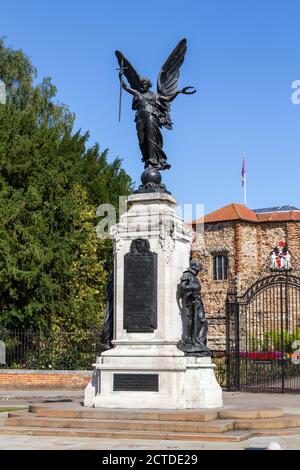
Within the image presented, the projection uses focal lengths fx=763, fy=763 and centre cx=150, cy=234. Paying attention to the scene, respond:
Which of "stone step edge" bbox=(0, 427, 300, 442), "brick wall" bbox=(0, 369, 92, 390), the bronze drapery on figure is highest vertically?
the bronze drapery on figure

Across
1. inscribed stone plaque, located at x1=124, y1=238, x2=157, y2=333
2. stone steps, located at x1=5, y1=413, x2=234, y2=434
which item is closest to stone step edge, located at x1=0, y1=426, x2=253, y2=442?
stone steps, located at x1=5, y1=413, x2=234, y2=434

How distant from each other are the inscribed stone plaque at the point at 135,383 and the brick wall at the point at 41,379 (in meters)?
12.8

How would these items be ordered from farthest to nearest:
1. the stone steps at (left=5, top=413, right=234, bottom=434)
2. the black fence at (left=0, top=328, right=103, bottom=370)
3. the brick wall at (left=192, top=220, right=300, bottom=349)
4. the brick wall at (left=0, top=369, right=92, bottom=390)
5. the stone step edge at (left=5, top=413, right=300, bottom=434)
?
the brick wall at (left=192, top=220, right=300, bottom=349) → the black fence at (left=0, top=328, right=103, bottom=370) → the brick wall at (left=0, top=369, right=92, bottom=390) → the stone step edge at (left=5, top=413, right=300, bottom=434) → the stone steps at (left=5, top=413, right=234, bottom=434)

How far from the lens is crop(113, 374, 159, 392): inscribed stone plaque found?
13.9 m

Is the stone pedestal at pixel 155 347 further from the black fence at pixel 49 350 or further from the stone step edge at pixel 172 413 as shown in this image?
the black fence at pixel 49 350

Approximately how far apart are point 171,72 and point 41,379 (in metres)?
14.3

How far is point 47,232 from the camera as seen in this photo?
32.2m

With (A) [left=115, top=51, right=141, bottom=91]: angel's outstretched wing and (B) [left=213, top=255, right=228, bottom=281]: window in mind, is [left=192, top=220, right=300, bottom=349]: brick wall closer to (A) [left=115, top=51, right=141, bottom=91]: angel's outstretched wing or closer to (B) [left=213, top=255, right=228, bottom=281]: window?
(B) [left=213, top=255, right=228, bottom=281]: window

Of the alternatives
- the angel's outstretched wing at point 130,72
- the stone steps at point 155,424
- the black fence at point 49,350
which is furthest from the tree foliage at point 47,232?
the stone steps at point 155,424

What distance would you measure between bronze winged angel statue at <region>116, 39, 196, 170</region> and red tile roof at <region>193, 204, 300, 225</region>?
4654 cm

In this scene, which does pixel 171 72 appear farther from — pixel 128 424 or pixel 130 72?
pixel 128 424

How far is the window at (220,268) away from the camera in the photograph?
62.2 metres

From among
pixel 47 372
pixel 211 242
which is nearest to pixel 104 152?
pixel 47 372

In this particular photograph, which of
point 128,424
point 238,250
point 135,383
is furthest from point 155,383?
point 238,250
